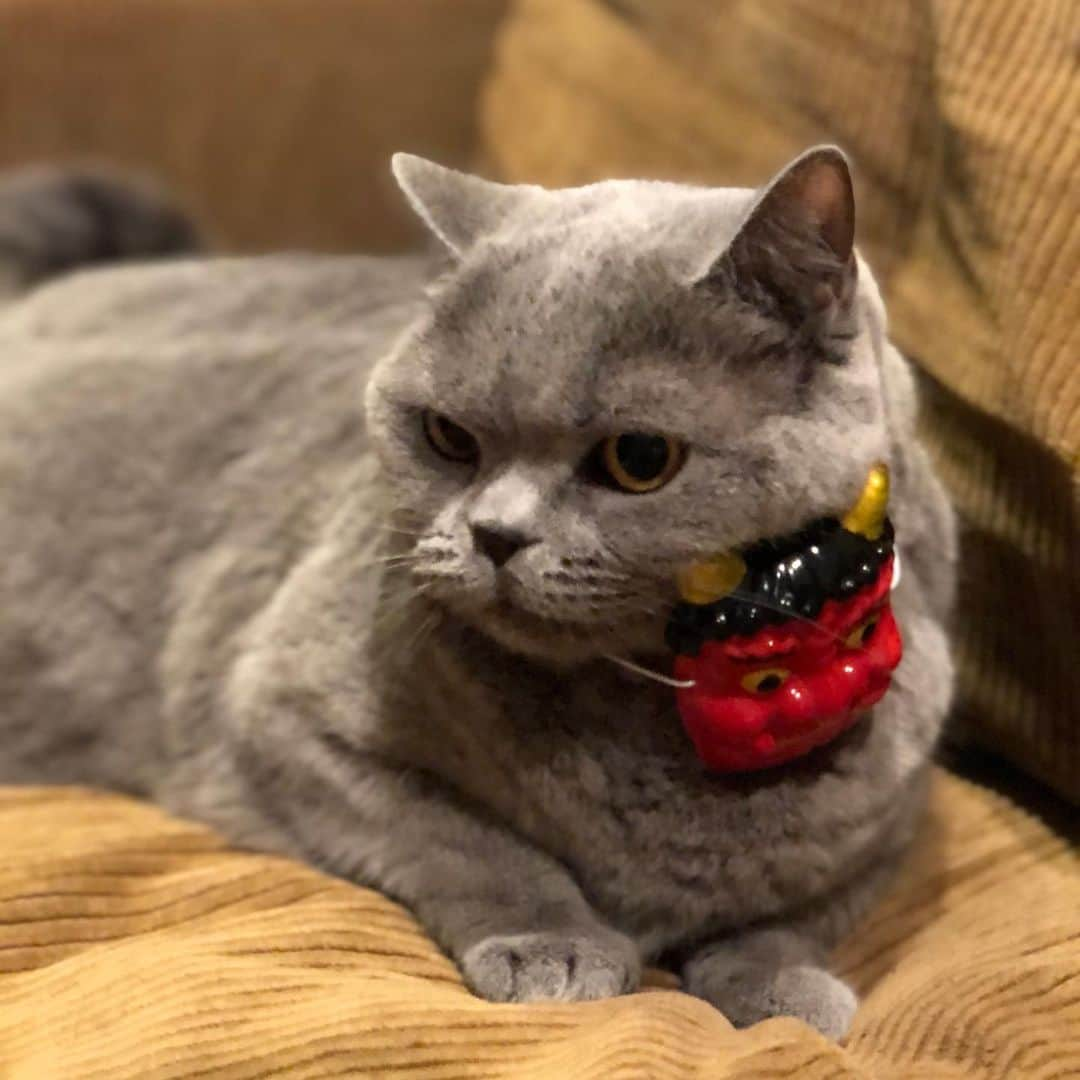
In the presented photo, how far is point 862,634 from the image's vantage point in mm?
840

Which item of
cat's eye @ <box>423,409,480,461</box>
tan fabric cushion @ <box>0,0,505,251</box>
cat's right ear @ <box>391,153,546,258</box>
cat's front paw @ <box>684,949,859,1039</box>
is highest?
cat's right ear @ <box>391,153,546,258</box>

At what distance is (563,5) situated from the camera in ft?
5.30

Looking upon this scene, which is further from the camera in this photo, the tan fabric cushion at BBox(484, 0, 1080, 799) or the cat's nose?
the tan fabric cushion at BBox(484, 0, 1080, 799)

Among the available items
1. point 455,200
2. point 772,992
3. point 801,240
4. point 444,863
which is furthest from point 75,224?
point 772,992

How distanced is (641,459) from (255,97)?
122 cm

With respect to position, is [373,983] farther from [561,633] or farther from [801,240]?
[801,240]

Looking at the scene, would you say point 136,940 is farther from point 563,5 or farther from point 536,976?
point 563,5

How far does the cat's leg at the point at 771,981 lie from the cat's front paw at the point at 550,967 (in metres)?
0.06

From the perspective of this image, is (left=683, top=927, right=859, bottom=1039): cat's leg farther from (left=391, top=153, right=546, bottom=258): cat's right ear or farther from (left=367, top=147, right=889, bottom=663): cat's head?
(left=391, top=153, right=546, bottom=258): cat's right ear

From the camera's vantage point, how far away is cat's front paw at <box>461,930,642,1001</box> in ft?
2.79

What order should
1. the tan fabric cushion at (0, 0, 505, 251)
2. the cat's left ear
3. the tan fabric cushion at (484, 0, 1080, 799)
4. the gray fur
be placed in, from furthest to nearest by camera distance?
1. the tan fabric cushion at (0, 0, 505, 251)
2. the gray fur
3. the tan fabric cushion at (484, 0, 1080, 799)
4. the cat's left ear

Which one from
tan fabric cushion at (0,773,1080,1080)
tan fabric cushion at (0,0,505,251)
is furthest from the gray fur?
tan fabric cushion at (0,773,1080,1080)

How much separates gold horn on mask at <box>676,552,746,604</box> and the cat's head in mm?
11

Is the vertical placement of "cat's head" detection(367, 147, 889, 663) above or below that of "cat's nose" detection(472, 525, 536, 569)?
above
